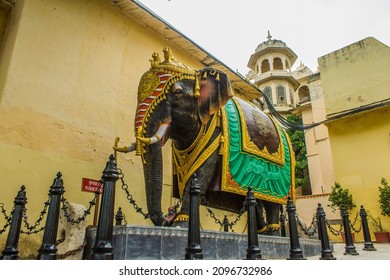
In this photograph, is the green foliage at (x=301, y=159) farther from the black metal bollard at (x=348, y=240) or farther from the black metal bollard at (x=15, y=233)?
the black metal bollard at (x=15, y=233)

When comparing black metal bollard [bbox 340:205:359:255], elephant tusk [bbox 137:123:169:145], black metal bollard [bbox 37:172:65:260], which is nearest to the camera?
black metal bollard [bbox 37:172:65:260]

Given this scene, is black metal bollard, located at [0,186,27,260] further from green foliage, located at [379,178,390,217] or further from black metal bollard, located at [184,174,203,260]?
green foliage, located at [379,178,390,217]

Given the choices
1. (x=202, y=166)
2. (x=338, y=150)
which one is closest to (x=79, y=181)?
(x=202, y=166)

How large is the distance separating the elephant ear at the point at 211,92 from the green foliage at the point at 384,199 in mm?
6137

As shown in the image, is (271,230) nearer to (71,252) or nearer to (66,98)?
(71,252)

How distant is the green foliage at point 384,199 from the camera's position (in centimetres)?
808

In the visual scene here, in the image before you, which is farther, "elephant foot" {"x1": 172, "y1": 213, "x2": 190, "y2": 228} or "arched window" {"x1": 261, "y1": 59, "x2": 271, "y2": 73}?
"arched window" {"x1": 261, "y1": 59, "x2": 271, "y2": 73}

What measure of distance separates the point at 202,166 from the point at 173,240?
1.20 m

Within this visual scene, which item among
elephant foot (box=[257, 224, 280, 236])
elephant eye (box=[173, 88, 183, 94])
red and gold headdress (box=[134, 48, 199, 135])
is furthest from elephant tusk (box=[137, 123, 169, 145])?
elephant foot (box=[257, 224, 280, 236])

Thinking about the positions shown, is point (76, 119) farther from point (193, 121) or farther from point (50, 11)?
point (193, 121)

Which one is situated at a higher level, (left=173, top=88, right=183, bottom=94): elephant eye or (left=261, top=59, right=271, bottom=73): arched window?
(left=261, top=59, right=271, bottom=73): arched window

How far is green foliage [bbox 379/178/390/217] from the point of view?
808 centimetres

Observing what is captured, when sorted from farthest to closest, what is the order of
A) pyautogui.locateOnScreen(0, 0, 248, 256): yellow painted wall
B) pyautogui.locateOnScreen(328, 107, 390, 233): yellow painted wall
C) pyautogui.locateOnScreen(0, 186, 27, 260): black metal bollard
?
pyautogui.locateOnScreen(328, 107, 390, 233): yellow painted wall < pyautogui.locateOnScreen(0, 0, 248, 256): yellow painted wall < pyautogui.locateOnScreen(0, 186, 27, 260): black metal bollard

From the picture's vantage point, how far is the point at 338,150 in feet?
31.2
